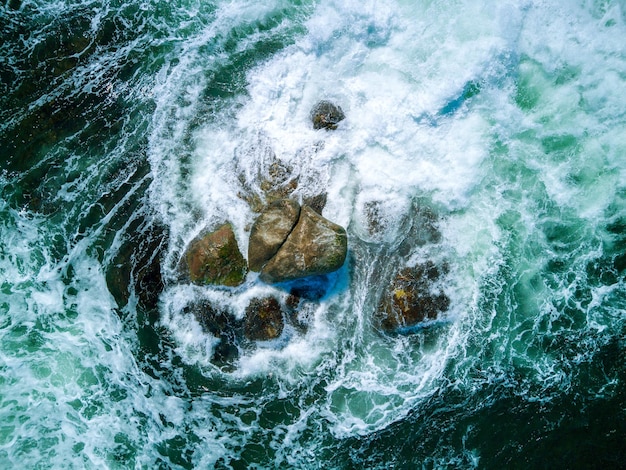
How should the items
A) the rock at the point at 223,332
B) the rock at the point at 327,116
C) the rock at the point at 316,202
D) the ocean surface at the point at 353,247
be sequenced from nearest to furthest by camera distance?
the ocean surface at the point at 353,247
the rock at the point at 223,332
the rock at the point at 316,202
the rock at the point at 327,116

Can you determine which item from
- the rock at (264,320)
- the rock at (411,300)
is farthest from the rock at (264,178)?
the rock at (411,300)

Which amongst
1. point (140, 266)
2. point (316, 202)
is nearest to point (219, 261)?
point (140, 266)

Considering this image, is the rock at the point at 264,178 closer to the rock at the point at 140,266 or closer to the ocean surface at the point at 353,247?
the ocean surface at the point at 353,247

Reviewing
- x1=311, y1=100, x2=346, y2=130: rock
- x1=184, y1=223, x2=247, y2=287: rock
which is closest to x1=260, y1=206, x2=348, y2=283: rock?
x1=184, y1=223, x2=247, y2=287: rock

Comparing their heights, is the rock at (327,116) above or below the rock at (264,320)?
above

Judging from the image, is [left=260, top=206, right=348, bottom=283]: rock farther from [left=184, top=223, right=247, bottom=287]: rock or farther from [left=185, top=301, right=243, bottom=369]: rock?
[left=185, top=301, right=243, bottom=369]: rock
